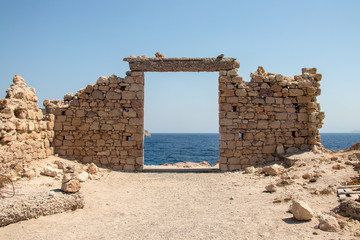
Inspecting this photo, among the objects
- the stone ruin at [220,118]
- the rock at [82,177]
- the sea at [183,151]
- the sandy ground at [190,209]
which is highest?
the stone ruin at [220,118]

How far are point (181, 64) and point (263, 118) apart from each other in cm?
349

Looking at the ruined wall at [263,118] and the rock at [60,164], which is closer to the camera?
the rock at [60,164]

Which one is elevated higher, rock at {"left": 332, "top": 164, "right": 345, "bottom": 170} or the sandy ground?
rock at {"left": 332, "top": 164, "right": 345, "bottom": 170}

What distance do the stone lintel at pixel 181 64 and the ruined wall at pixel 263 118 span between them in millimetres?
329

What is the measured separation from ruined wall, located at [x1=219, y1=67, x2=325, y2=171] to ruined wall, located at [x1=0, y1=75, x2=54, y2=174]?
592cm

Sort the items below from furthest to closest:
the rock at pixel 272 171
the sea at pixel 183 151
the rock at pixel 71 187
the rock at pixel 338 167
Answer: the sea at pixel 183 151 < the rock at pixel 272 171 < the rock at pixel 338 167 < the rock at pixel 71 187

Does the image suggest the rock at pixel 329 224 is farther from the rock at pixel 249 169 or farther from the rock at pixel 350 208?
the rock at pixel 249 169

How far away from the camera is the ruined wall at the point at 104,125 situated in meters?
10.6

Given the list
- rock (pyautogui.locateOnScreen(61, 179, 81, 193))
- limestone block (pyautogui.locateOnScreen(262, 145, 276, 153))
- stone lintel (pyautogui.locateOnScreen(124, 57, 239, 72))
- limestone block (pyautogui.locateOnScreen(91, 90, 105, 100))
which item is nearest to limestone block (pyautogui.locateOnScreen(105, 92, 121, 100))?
limestone block (pyautogui.locateOnScreen(91, 90, 105, 100))

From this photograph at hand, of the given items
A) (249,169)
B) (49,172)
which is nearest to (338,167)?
(249,169)

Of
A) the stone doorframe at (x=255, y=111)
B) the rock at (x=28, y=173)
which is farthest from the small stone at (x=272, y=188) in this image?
the rock at (x=28, y=173)

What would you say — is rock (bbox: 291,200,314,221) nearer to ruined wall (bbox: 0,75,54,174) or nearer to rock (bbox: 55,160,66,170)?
ruined wall (bbox: 0,75,54,174)

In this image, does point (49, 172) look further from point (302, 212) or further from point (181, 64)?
point (302, 212)

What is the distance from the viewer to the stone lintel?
413 inches
